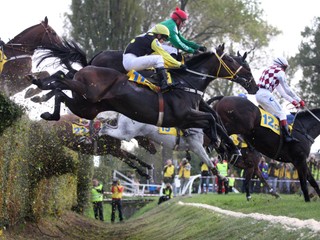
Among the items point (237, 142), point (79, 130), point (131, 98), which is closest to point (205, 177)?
point (237, 142)

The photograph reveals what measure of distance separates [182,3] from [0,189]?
2817cm

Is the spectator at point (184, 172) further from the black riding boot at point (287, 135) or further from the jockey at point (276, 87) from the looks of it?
the black riding boot at point (287, 135)

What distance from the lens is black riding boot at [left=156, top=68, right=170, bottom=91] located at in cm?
1139

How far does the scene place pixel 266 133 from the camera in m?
14.1

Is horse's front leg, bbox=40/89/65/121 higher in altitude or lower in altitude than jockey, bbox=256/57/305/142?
lower

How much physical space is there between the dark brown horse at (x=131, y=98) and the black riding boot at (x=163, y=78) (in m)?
0.15

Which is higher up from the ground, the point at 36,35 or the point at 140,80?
the point at 36,35

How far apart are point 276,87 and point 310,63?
1331 inches

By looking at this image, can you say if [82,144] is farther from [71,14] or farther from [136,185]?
[71,14]

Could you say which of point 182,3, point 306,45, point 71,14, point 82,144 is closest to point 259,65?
point 306,45

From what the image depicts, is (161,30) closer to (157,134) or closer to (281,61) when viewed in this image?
(281,61)

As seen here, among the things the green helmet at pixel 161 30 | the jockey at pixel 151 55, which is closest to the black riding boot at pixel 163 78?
the jockey at pixel 151 55

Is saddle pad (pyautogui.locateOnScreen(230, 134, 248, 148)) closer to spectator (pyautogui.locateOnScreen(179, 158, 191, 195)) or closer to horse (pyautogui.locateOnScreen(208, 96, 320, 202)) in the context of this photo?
horse (pyautogui.locateOnScreen(208, 96, 320, 202))

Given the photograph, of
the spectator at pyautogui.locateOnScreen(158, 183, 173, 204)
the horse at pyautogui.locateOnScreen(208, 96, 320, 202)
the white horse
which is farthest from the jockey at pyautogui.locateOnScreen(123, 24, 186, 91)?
the spectator at pyautogui.locateOnScreen(158, 183, 173, 204)
